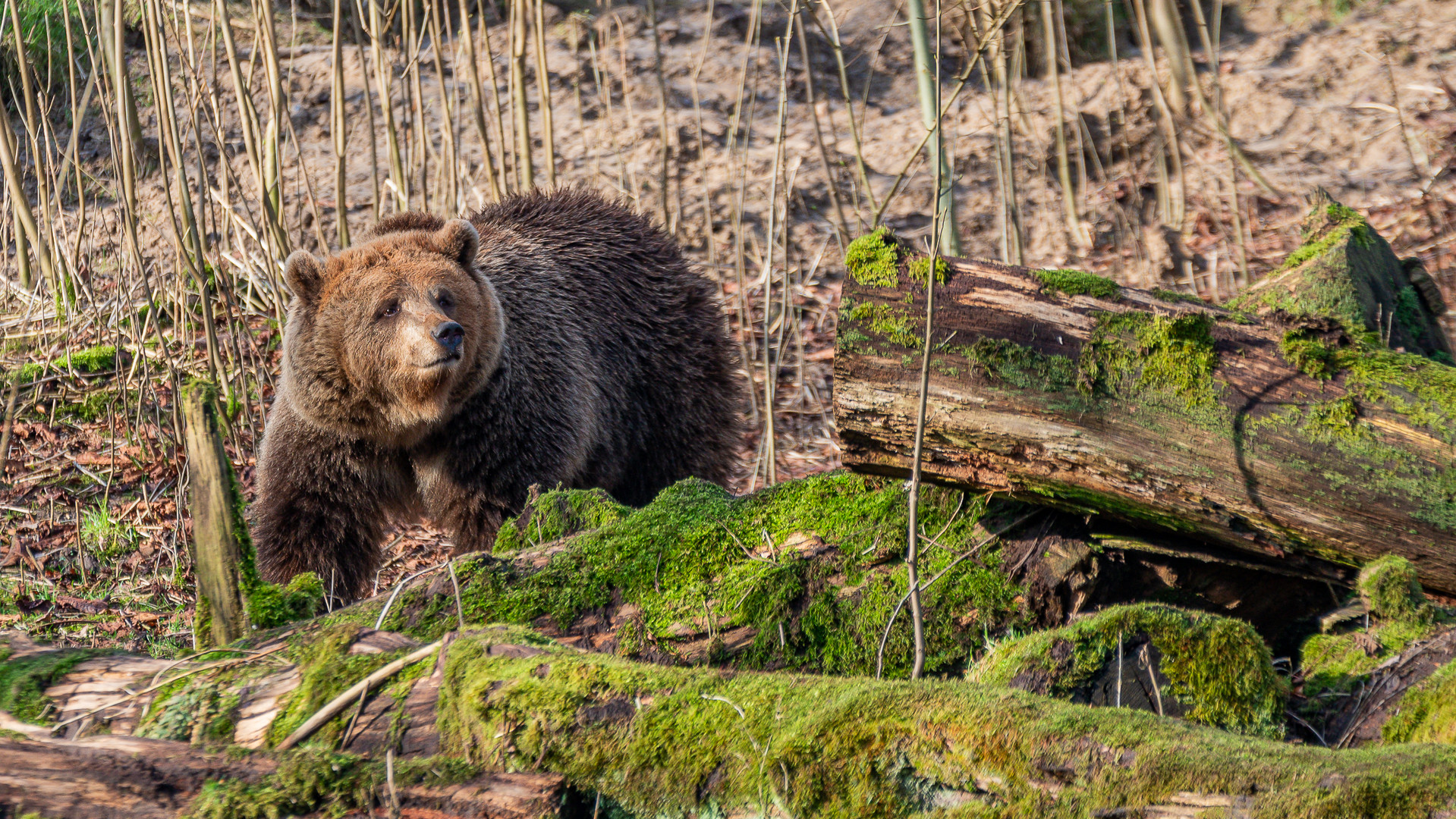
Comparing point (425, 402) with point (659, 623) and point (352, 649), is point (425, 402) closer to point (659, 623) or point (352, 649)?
point (659, 623)

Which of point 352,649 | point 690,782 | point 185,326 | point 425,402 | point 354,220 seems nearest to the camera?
point 690,782

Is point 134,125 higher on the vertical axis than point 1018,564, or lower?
higher

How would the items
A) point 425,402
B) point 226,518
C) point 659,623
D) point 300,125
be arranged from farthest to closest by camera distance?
point 300,125 < point 425,402 < point 659,623 < point 226,518

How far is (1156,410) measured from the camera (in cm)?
296

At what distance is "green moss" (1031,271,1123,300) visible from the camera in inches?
122

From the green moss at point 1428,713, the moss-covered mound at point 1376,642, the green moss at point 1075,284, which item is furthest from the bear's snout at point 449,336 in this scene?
the green moss at point 1428,713

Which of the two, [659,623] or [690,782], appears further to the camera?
[659,623]

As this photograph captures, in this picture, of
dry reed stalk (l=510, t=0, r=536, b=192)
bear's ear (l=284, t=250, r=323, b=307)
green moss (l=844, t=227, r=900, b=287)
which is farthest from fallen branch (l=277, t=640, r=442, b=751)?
dry reed stalk (l=510, t=0, r=536, b=192)

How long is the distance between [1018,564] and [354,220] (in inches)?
300

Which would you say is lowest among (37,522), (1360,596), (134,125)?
(37,522)

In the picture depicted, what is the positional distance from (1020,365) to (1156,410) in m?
0.40

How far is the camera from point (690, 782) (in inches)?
79.0

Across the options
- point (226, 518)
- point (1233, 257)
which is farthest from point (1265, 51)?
point (226, 518)

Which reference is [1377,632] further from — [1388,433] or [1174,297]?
[1174,297]
